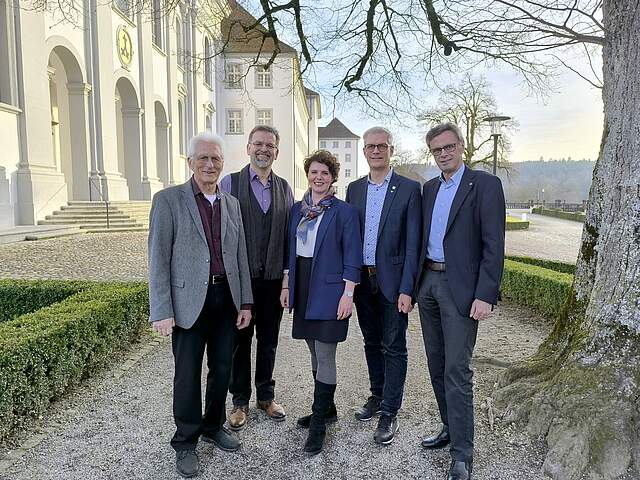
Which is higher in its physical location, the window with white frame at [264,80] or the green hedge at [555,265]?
the window with white frame at [264,80]

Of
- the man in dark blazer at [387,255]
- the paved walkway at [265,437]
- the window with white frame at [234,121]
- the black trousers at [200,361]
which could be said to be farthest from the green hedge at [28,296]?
the window with white frame at [234,121]

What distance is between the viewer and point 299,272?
3.18 metres

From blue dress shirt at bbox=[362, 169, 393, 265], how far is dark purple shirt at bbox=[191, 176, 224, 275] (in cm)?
97

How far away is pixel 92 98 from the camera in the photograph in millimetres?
17125

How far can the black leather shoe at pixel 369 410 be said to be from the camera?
139 inches

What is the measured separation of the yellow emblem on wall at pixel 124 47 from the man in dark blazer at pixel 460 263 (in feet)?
64.2

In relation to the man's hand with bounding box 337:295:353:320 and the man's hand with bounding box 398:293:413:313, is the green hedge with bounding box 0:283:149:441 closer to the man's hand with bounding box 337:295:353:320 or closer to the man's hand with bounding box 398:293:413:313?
the man's hand with bounding box 337:295:353:320

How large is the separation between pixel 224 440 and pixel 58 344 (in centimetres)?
161

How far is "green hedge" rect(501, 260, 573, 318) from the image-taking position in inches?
243

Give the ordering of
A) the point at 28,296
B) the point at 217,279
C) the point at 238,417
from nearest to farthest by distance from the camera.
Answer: the point at 217,279, the point at 238,417, the point at 28,296

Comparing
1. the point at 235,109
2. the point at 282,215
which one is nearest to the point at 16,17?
the point at 282,215

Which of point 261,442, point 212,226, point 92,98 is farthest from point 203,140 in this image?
point 92,98

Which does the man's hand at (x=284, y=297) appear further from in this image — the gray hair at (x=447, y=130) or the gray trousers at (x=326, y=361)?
the gray hair at (x=447, y=130)

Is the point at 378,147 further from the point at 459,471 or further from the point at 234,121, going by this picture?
the point at 234,121
